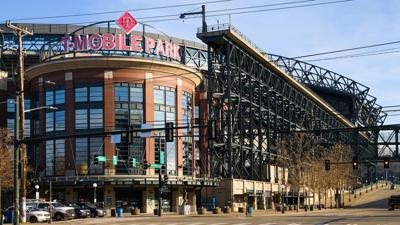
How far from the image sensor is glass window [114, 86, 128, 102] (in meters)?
84.9

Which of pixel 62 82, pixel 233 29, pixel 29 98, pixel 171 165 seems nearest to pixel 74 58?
pixel 62 82

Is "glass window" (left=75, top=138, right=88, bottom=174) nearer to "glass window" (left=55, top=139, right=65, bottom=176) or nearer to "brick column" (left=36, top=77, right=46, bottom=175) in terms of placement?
"glass window" (left=55, top=139, right=65, bottom=176)

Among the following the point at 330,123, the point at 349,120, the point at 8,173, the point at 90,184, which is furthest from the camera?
the point at 349,120

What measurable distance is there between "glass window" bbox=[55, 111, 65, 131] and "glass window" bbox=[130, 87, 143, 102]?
1020cm

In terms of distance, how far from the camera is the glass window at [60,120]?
3351 inches

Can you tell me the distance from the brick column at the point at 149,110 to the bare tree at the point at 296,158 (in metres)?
26.5

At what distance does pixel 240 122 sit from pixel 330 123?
8051cm

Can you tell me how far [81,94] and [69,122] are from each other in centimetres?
437

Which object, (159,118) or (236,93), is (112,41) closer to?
(159,118)

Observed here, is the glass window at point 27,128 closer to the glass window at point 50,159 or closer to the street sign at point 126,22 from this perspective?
the glass window at point 50,159

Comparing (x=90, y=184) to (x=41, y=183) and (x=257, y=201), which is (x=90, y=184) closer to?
(x=41, y=183)

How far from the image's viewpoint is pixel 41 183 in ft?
270

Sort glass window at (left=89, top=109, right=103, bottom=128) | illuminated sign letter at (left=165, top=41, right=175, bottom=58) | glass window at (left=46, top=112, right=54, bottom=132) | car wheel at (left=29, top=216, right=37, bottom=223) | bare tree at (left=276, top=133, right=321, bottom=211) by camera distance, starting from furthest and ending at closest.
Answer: bare tree at (left=276, top=133, right=321, bottom=211), illuminated sign letter at (left=165, top=41, right=175, bottom=58), glass window at (left=46, top=112, right=54, bottom=132), glass window at (left=89, top=109, right=103, bottom=128), car wheel at (left=29, top=216, right=37, bottom=223)

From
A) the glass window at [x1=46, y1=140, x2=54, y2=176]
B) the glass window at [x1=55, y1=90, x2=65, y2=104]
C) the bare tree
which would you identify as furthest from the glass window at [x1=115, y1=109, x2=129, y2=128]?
the bare tree
